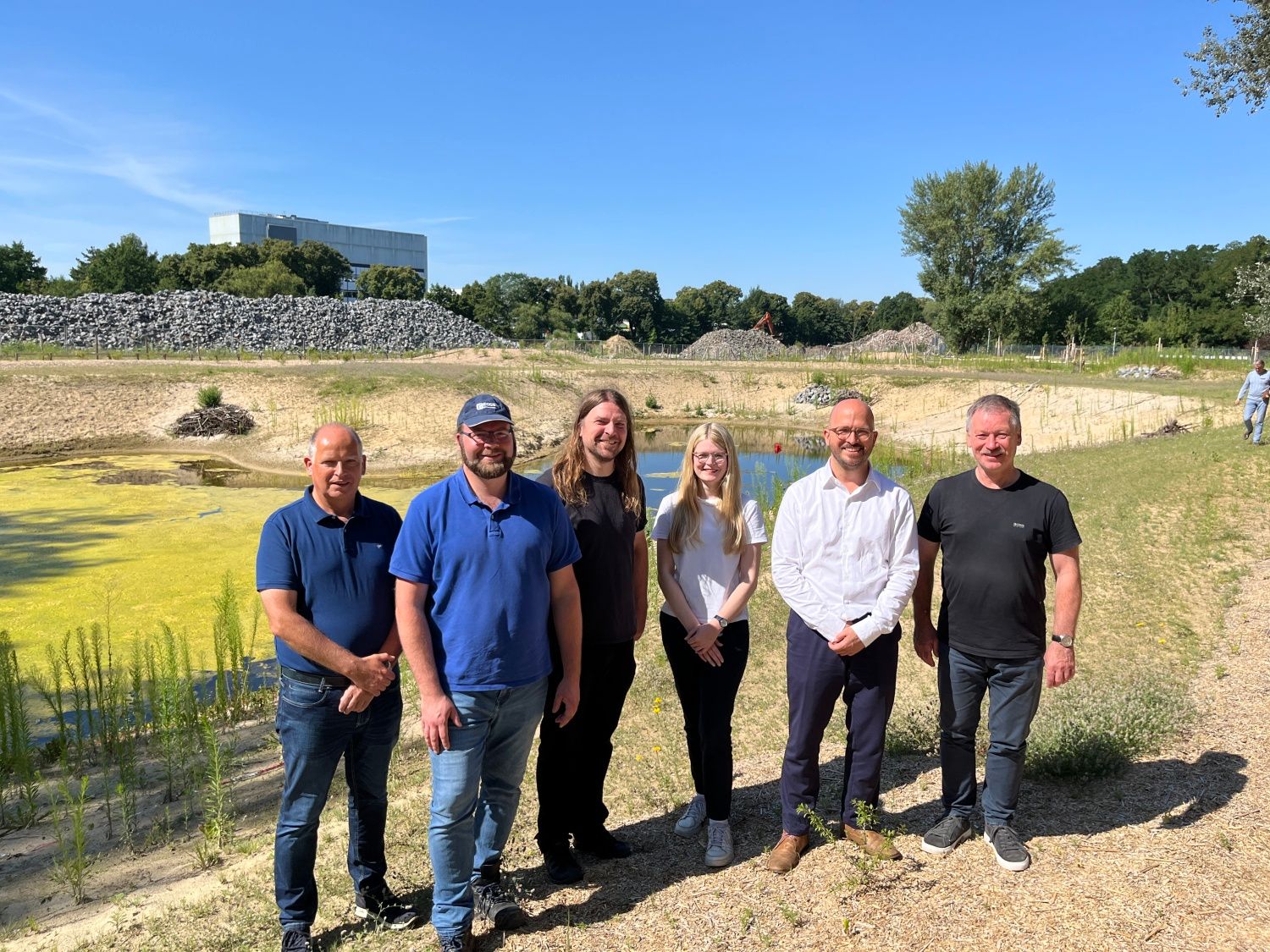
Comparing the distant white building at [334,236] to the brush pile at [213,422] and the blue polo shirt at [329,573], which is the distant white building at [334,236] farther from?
the blue polo shirt at [329,573]

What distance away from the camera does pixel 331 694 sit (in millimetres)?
2824

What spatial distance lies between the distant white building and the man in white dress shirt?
321 ft

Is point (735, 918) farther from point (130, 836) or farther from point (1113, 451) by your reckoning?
point (1113, 451)

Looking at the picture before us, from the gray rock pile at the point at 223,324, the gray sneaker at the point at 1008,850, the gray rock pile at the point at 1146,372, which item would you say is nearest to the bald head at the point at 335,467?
the gray sneaker at the point at 1008,850

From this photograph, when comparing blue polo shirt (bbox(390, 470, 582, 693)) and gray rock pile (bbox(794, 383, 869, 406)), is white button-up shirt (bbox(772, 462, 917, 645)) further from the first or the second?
gray rock pile (bbox(794, 383, 869, 406))

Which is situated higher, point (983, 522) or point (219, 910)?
point (983, 522)

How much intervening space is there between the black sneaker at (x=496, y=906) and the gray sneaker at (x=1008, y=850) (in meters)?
1.84

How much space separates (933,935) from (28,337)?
136 feet

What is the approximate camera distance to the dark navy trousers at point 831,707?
3.21 metres

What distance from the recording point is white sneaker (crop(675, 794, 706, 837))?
12.2 ft

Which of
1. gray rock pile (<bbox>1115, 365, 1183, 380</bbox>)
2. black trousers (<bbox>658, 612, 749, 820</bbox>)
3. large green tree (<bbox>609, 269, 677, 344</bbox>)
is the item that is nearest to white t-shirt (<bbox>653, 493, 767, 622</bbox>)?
black trousers (<bbox>658, 612, 749, 820</bbox>)

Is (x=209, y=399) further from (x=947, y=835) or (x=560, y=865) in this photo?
(x=947, y=835)

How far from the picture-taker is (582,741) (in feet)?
10.9

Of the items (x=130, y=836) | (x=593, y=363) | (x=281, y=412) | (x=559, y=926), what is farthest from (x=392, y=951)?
(x=593, y=363)
